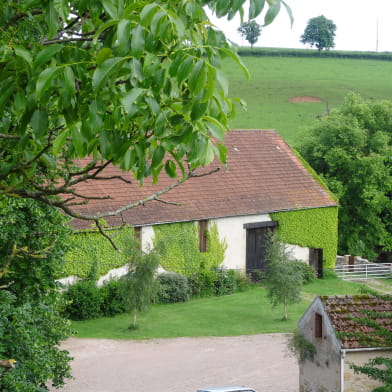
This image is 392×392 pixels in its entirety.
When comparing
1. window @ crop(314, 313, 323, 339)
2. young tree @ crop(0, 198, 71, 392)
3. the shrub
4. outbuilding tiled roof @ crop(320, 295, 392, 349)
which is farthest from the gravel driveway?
young tree @ crop(0, 198, 71, 392)

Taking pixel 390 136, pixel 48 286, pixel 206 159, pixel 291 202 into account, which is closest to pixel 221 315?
pixel 291 202

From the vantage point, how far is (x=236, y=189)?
31688mm

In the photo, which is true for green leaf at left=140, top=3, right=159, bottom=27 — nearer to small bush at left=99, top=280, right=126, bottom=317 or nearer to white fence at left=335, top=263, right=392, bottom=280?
small bush at left=99, top=280, right=126, bottom=317

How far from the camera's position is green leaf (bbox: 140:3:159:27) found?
12.0ft

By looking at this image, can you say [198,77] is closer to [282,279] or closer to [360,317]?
[360,317]

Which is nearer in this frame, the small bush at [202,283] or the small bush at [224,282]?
the small bush at [202,283]

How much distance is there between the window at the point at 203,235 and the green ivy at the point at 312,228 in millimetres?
3569

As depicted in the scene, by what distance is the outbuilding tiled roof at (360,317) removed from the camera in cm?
1564

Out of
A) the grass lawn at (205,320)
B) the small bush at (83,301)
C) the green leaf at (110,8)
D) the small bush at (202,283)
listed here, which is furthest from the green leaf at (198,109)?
the small bush at (202,283)

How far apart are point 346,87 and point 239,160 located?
47.7 m

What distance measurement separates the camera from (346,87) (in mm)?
77688

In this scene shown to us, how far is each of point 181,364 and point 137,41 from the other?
18.5 meters

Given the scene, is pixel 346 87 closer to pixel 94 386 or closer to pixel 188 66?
pixel 94 386

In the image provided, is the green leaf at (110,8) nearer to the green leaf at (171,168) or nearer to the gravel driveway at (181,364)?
the green leaf at (171,168)
